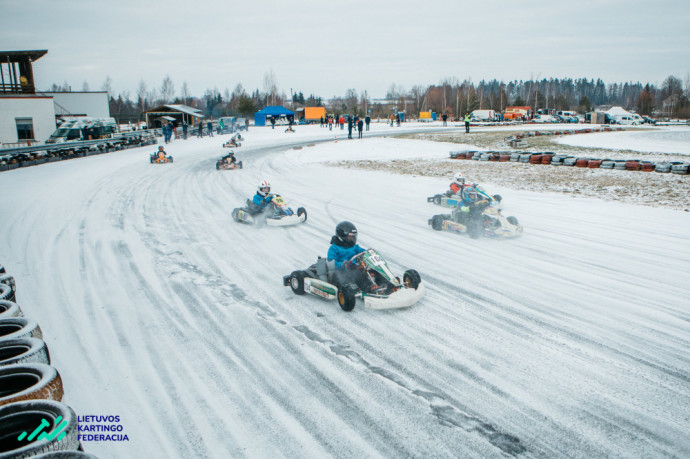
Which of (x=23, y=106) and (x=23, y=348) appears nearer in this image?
(x=23, y=348)

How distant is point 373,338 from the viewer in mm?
5699

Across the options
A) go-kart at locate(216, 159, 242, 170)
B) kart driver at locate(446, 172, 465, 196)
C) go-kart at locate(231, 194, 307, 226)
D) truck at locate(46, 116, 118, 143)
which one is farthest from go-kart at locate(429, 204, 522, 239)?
truck at locate(46, 116, 118, 143)

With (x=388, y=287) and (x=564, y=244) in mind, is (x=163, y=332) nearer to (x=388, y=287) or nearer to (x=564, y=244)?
(x=388, y=287)

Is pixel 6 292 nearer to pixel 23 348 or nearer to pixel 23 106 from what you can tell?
pixel 23 348

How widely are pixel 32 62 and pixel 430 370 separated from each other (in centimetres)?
3862

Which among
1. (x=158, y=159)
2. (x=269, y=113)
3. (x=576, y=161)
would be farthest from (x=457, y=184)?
(x=269, y=113)

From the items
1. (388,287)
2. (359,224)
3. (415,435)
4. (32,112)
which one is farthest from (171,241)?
(32,112)

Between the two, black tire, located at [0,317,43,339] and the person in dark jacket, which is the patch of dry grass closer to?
the person in dark jacket

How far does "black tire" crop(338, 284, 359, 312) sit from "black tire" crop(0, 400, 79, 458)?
11.4 ft

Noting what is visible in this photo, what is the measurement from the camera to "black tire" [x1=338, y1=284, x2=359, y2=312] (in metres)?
6.34

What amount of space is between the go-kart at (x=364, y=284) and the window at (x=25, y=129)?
33615mm

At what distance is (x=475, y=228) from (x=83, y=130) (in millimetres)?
32842

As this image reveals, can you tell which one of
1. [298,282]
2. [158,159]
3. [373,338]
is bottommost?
[373,338]

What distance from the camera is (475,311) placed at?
6410 millimetres
